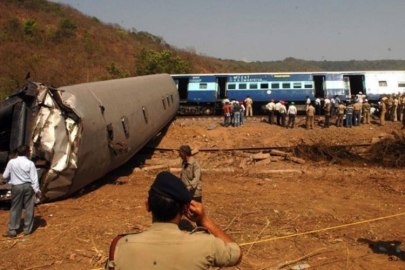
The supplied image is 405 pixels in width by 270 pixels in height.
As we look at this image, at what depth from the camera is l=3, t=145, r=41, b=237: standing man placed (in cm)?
699

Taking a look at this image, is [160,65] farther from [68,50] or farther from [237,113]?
[237,113]

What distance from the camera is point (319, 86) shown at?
30.3 m

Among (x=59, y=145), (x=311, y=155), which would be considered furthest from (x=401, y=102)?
(x=59, y=145)

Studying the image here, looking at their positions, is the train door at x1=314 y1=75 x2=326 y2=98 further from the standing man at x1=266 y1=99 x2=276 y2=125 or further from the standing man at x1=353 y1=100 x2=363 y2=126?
the standing man at x1=266 y1=99 x2=276 y2=125

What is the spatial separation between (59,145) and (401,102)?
20551mm

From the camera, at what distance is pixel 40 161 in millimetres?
8617

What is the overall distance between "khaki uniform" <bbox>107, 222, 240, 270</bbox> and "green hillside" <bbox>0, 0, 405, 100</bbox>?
2846 centimetres

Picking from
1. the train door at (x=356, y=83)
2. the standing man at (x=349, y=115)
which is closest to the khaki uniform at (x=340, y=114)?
the standing man at (x=349, y=115)

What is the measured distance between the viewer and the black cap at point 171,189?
2.40 metres

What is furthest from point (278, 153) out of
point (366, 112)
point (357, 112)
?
point (366, 112)

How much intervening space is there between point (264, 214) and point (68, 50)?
45405 mm

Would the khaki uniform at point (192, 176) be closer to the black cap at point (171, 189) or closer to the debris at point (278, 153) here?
the black cap at point (171, 189)

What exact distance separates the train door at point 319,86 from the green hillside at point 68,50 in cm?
1541

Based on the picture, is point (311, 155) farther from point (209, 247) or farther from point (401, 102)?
point (209, 247)
